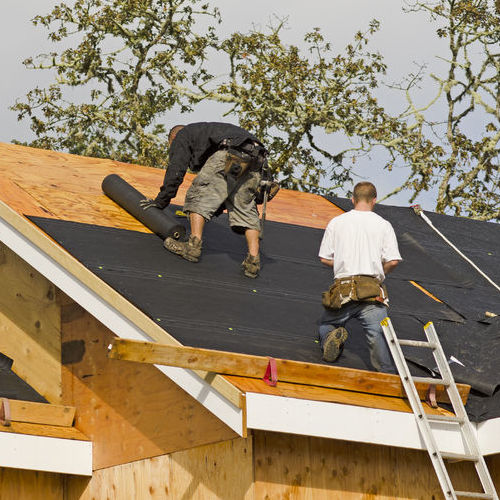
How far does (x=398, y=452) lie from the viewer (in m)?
6.12

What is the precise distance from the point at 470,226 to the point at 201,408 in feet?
19.1

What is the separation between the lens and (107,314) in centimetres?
646

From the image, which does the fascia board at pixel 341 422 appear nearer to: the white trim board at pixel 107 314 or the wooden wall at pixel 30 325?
the white trim board at pixel 107 314

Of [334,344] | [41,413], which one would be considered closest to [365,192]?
[334,344]

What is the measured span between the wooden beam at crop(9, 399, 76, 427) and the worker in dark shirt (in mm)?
1543

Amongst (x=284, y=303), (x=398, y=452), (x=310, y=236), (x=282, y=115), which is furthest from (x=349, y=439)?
(x=282, y=115)

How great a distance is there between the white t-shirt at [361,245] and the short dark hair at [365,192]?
96 millimetres

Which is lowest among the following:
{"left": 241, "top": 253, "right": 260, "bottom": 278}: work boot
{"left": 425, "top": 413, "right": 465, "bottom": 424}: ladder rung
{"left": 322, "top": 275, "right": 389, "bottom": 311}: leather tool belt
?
{"left": 425, "top": 413, "right": 465, "bottom": 424}: ladder rung

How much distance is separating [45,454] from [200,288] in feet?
5.42

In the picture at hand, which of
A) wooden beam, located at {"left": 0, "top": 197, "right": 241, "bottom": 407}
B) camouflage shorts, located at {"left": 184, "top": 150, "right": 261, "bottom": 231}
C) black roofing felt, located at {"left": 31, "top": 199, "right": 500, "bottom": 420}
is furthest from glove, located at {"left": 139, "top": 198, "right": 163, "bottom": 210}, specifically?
wooden beam, located at {"left": 0, "top": 197, "right": 241, "bottom": 407}

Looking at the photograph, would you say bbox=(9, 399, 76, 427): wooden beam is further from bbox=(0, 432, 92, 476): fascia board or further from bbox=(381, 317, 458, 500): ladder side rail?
bbox=(381, 317, 458, 500): ladder side rail

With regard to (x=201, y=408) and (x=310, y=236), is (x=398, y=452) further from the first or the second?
(x=310, y=236)

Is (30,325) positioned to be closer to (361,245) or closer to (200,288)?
(200,288)

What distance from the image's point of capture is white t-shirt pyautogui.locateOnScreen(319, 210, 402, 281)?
6332 millimetres
